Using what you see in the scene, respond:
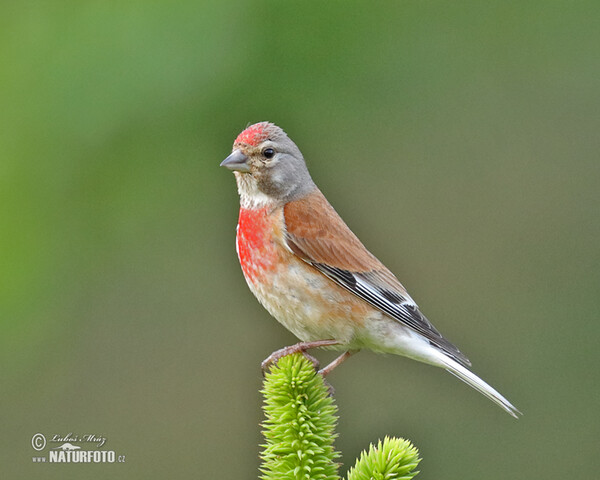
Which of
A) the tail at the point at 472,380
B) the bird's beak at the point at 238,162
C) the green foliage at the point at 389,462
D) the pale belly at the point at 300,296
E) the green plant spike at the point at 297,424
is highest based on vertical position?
the bird's beak at the point at 238,162

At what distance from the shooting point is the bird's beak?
14.1 ft

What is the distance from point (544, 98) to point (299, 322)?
A: 3.26 meters

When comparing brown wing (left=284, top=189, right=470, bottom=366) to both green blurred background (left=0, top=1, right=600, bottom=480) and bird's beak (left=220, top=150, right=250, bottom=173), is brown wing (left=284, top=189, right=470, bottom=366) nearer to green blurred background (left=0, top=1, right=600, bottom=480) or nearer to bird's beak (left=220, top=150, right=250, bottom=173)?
bird's beak (left=220, top=150, right=250, bottom=173)

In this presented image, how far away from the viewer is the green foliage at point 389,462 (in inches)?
113

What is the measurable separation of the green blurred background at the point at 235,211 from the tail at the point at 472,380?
2.38 ft

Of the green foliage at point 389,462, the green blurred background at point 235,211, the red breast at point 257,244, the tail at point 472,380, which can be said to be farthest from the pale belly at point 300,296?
the green foliage at point 389,462

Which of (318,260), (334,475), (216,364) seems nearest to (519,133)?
(216,364)

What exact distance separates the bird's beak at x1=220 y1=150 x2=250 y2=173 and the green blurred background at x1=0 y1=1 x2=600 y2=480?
54 centimetres

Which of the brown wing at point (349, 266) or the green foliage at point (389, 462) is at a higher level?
the brown wing at point (349, 266)

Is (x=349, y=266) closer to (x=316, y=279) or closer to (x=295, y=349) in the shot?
(x=316, y=279)

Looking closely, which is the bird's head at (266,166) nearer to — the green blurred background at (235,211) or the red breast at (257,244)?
the red breast at (257,244)

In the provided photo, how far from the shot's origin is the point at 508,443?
19.1 ft

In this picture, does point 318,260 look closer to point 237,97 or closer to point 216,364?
point 237,97

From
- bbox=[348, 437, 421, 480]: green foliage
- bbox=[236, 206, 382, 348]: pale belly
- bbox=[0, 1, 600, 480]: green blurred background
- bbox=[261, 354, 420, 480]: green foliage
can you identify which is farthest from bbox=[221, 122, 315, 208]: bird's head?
bbox=[348, 437, 421, 480]: green foliage
